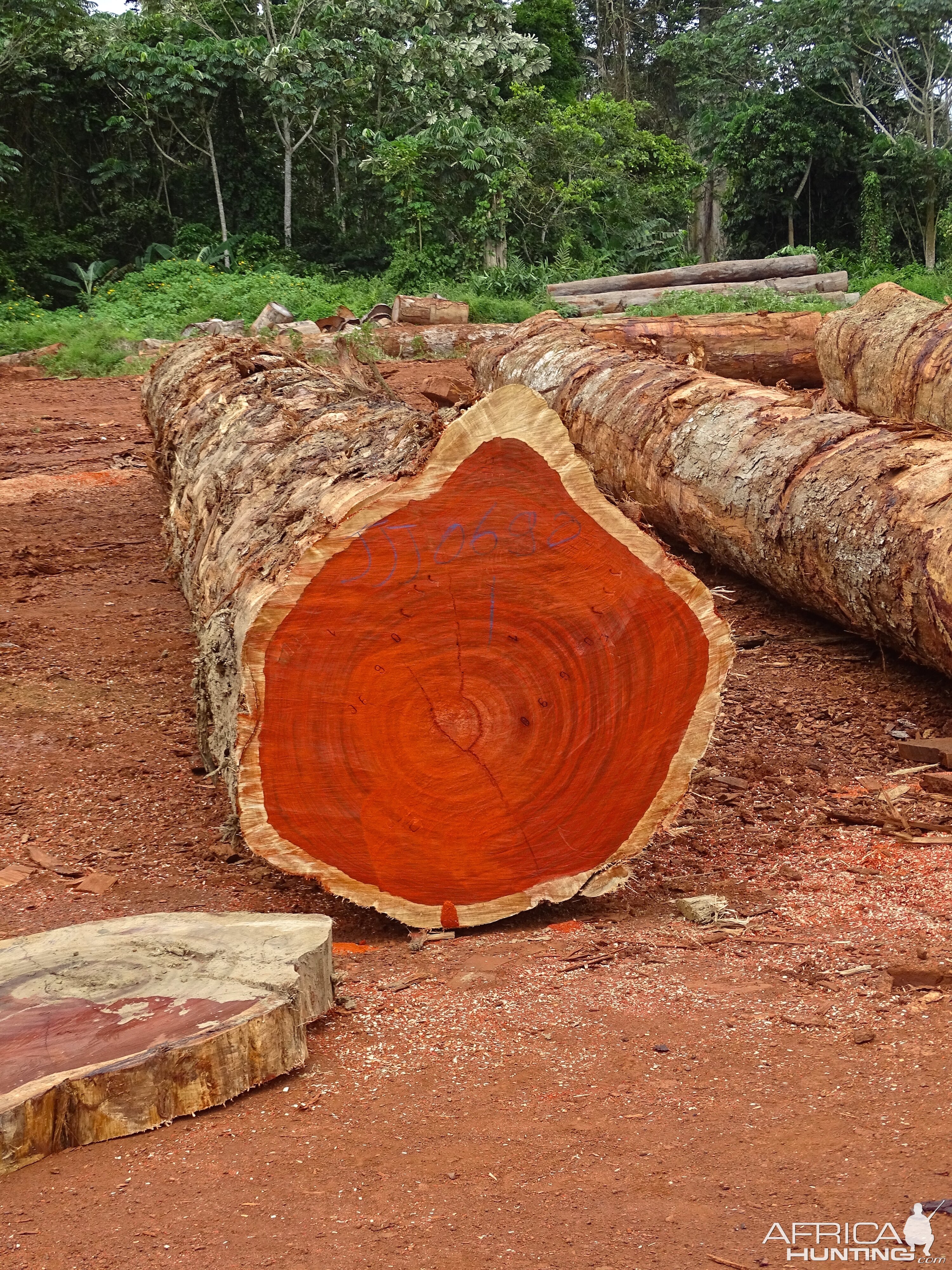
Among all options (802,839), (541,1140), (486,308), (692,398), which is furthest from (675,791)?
(486,308)

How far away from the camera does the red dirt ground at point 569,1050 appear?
1.65 metres

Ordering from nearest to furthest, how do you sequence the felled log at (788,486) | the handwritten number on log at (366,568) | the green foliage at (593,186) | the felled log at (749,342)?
the handwritten number on log at (366,568) < the felled log at (788,486) < the felled log at (749,342) < the green foliage at (593,186)

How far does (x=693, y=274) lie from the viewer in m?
16.4

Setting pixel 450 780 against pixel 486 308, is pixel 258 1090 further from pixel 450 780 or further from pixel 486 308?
pixel 486 308

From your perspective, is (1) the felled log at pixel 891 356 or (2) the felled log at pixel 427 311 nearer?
(1) the felled log at pixel 891 356

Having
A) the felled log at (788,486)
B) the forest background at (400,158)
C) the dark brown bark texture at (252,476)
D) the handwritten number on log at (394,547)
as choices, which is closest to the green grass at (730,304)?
the forest background at (400,158)

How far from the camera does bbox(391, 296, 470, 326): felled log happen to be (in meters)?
14.3

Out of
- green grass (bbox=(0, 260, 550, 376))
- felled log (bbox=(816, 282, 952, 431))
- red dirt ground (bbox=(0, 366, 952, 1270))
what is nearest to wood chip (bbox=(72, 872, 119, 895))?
red dirt ground (bbox=(0, 366, 952, 1270))

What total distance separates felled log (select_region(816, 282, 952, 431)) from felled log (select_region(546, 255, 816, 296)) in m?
8.82

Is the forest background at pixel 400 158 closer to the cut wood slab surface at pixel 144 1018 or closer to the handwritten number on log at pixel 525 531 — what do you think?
the handwritten number on log at pixel 525 531

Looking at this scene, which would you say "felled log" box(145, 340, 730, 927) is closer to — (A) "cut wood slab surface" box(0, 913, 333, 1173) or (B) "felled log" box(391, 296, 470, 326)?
(A) "cut wood slab surface" box(0, 913, 333, 1173)

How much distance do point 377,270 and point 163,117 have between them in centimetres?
456

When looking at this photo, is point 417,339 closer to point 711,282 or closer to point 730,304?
point 730,304

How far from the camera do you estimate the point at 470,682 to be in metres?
2.72
